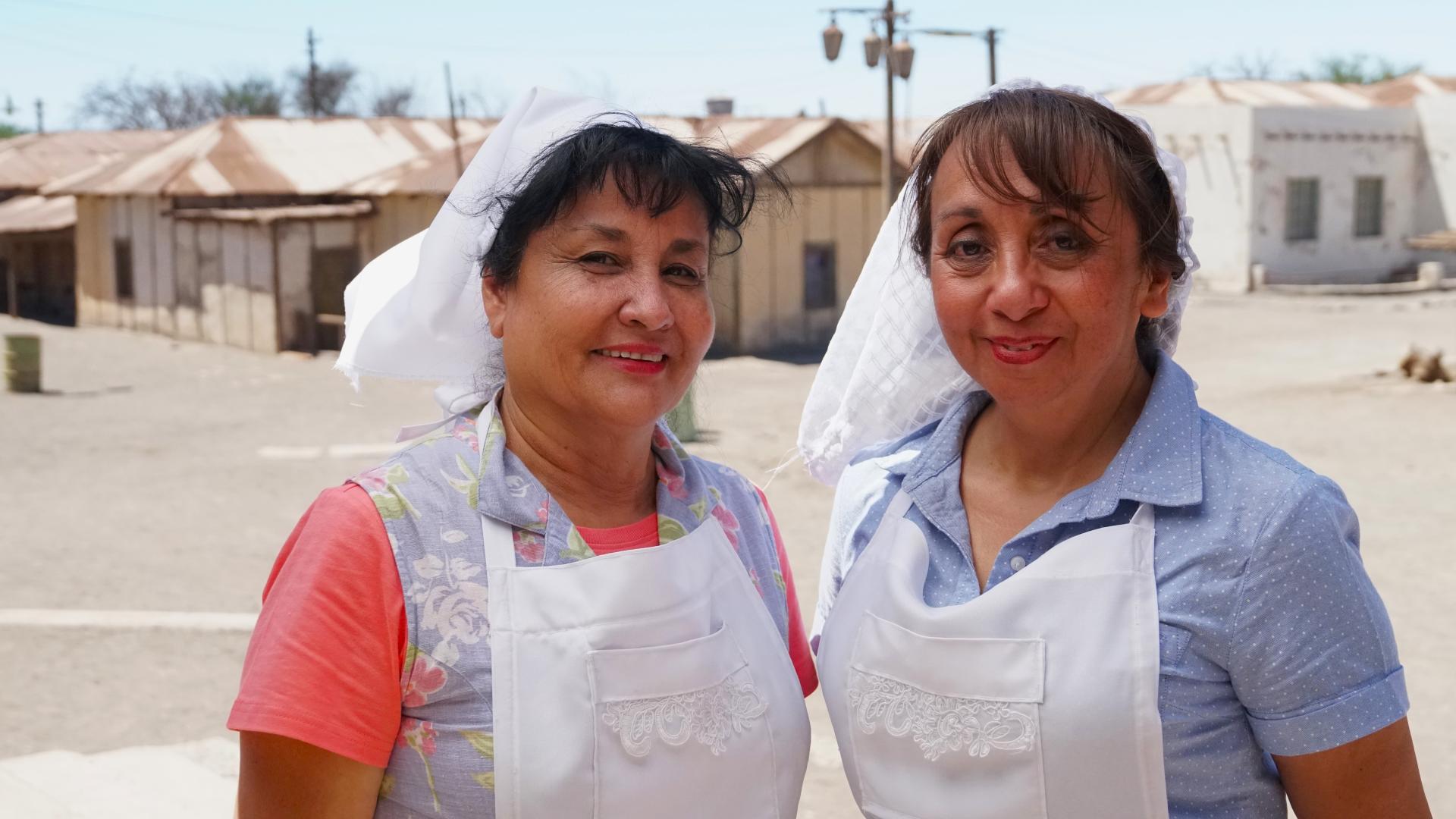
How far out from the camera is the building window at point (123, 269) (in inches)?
886

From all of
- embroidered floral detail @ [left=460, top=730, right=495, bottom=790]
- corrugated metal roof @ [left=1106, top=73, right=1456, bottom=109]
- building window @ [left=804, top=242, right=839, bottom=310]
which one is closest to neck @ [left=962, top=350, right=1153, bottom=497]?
embroidered floral detail @ [left=460, top=730, right=495, bottom=790]

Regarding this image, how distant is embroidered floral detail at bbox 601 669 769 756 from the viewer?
1.92 m

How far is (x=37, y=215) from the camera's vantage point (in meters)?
25.6

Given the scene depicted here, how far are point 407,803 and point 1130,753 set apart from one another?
973mm

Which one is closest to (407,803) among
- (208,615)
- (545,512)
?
(545,512)

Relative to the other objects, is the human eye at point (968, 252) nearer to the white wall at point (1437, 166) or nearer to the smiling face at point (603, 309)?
the smiling face at point (603, 309)

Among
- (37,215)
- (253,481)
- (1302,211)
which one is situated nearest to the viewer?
(253,481)

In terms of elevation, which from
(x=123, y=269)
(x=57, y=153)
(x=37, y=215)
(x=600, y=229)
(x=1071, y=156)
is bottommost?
(x=123, y=269)

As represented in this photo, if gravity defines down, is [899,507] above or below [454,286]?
below

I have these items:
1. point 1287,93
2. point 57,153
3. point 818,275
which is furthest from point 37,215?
point 1287,93

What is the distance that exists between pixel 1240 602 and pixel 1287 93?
31.3 meters

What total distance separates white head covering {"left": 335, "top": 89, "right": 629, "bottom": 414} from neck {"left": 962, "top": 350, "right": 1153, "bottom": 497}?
0.77 m

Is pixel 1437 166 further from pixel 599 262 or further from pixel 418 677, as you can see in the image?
pixel 418 677

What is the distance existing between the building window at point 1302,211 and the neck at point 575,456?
26.4m
